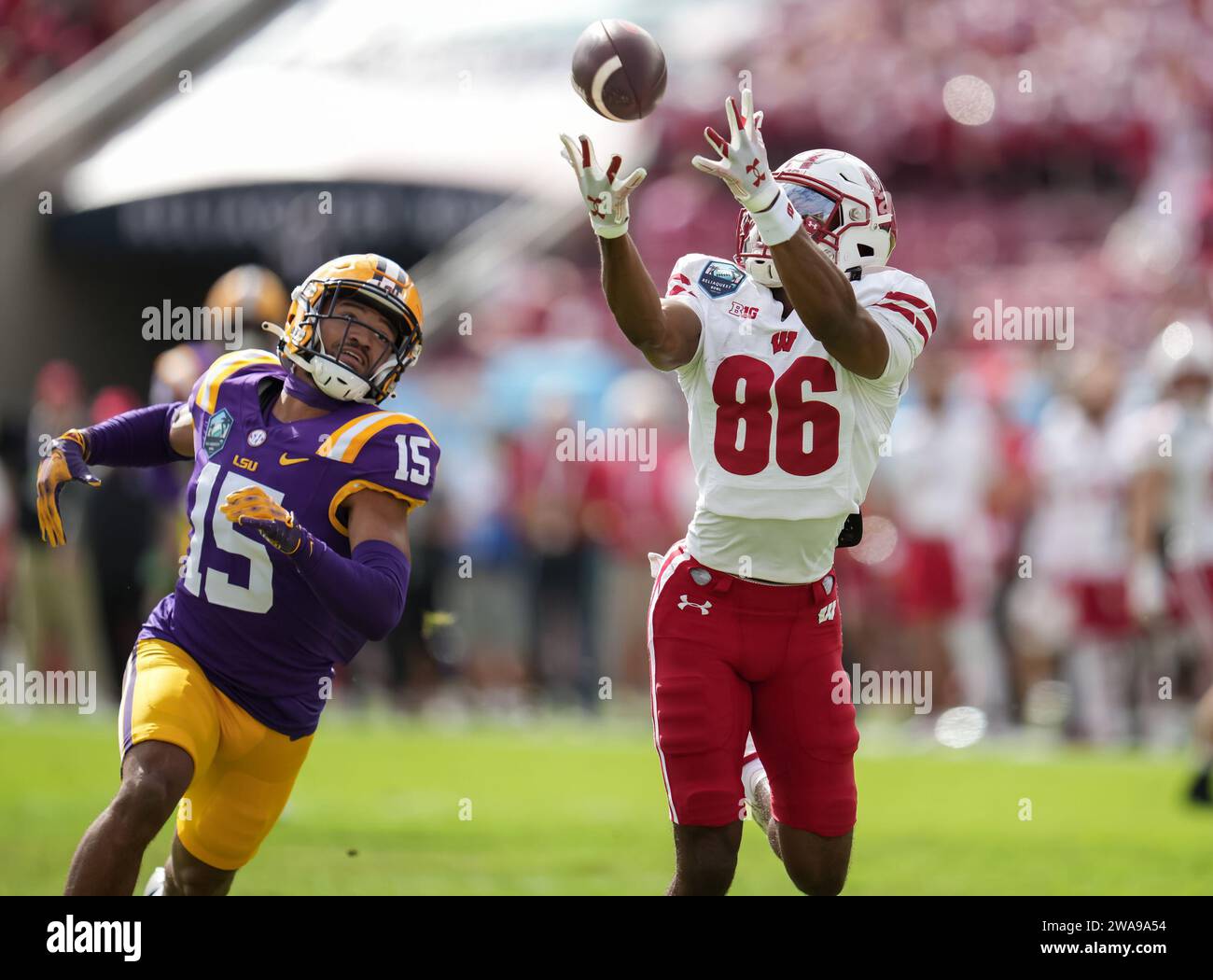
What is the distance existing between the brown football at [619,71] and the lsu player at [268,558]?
73 centimetres

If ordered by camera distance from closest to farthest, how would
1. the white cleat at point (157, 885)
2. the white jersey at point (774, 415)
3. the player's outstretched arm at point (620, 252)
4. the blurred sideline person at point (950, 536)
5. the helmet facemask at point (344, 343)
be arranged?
the player's outstretched arm at point (620, 252) → the white jersey at point (774, 415) → the helmet facemask at point (344, 343) → the white cleat at point (157, 885) → the blurred sideline person at point (950, 536)

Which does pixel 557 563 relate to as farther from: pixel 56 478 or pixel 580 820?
pixel 56 478

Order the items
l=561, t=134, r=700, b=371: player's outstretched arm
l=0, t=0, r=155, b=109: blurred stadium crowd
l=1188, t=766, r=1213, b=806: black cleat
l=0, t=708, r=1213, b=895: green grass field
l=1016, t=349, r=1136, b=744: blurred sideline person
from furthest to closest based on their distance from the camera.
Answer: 1. l=0, t=0, r=155, b=109: blurred stadium crowd
2. l=1016, t=349, r=1136, b=744: blurred sideline person
3. l=1188, t=766, r=1213, b=806: black cleat
4. l=0, t=708, r=1213, b=895: green grass field
5. l=561, t=134, r=700, b=371: player's outstretched arm

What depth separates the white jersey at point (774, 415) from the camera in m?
4.30

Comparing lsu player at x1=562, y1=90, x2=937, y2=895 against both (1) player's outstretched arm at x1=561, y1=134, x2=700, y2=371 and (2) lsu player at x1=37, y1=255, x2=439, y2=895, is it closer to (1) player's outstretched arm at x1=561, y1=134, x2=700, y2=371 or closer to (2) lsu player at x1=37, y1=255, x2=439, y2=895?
(1) player's outstretched arm at x1=561, y1=134, x2=700, y2=371

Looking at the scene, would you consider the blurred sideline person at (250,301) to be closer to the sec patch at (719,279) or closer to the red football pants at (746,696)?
the sec patch at (719,279)

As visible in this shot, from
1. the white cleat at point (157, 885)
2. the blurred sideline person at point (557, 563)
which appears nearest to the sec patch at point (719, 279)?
the white cleat at point (157, 885)

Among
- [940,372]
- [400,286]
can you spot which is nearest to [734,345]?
[400,286]

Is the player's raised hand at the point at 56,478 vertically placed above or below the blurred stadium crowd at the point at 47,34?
below

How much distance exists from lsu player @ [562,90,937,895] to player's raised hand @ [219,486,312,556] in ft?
3.03

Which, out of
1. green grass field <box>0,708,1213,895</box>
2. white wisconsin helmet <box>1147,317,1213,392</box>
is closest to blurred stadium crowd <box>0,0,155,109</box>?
green grass field <box>0,708,1213,895</box>

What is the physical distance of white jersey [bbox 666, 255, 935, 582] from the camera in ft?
14.1
